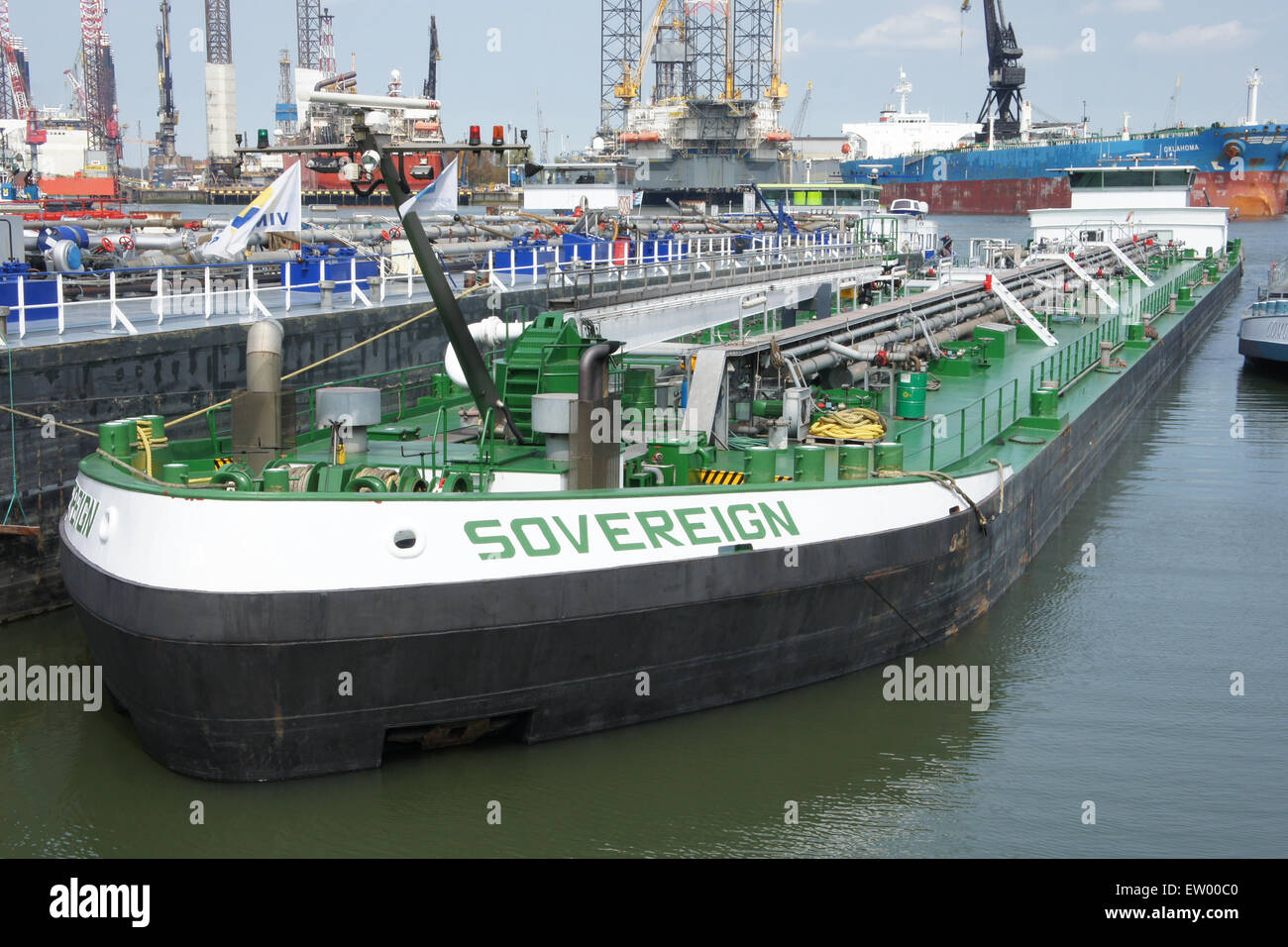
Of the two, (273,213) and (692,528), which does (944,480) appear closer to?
(692,528)

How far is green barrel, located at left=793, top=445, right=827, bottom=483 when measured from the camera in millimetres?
14477

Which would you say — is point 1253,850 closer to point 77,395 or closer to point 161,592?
point 161,592

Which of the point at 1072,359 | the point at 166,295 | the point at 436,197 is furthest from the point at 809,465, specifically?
the point at 1072,359

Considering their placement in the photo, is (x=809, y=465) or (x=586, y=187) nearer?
(x=809, y=465)

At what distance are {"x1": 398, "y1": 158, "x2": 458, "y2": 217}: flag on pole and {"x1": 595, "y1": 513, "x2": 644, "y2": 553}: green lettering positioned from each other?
3279 millimetres

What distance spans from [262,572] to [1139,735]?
942 cm

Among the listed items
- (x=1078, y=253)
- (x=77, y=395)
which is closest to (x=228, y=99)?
(x=1078, y=253)

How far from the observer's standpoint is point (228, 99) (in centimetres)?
19262

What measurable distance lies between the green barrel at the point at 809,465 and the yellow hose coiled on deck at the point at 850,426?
132 centimetres

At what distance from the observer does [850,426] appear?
15867mm

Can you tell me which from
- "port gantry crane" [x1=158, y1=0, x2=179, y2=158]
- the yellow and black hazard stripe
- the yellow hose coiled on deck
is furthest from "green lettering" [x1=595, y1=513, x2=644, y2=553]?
"port gantry crane" [x1=158, y1=0, x2=179, y2=158]

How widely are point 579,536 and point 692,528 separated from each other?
1232mm

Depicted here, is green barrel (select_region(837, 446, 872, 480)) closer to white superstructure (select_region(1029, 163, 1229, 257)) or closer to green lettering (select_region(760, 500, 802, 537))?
green lettering (select_region(760, 500, 802, 537))

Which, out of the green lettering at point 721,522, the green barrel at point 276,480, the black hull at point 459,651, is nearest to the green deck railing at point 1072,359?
the black hull at point 459,651
